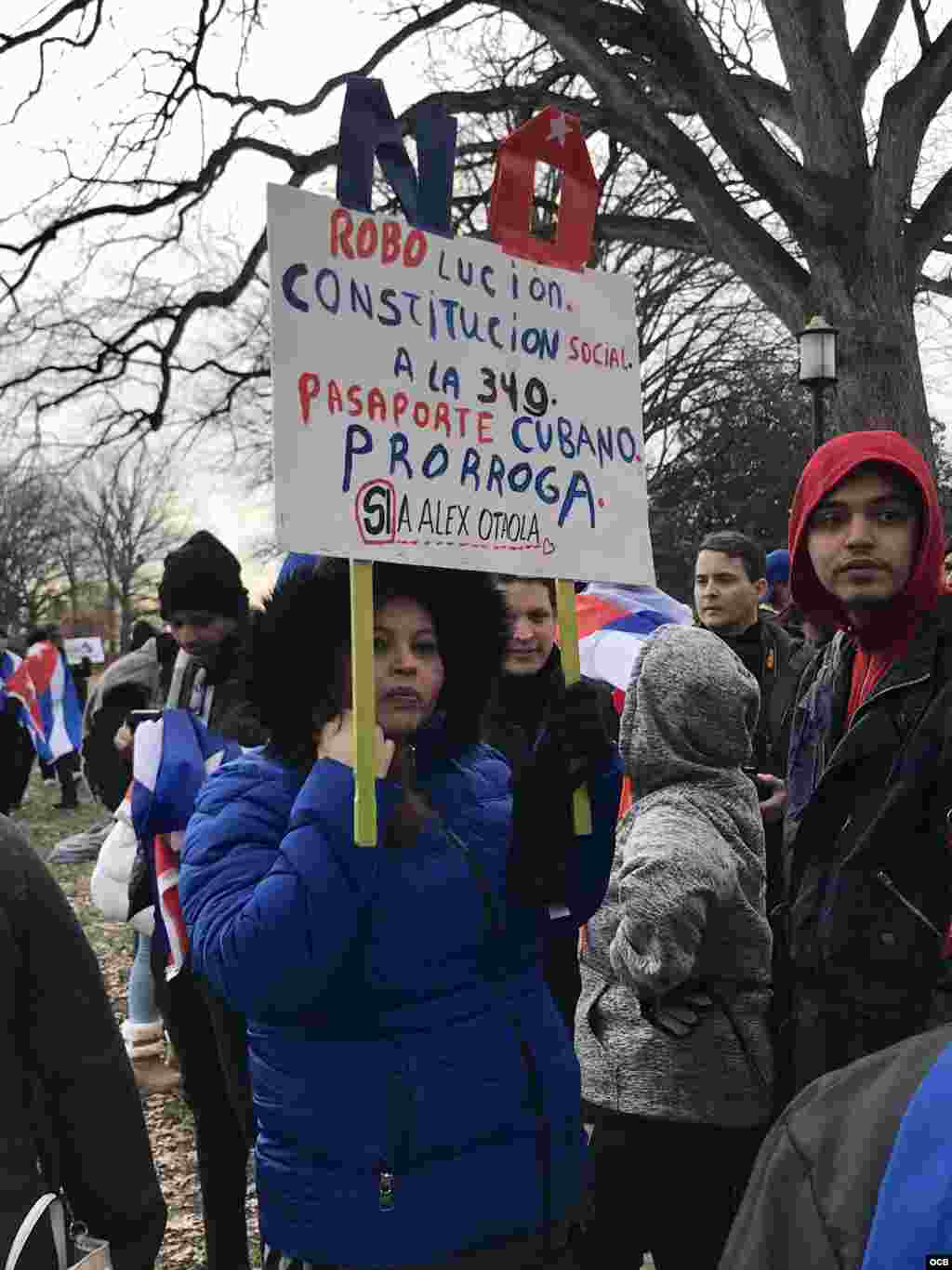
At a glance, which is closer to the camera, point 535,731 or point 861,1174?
point 861,1174

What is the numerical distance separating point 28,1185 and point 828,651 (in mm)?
1711

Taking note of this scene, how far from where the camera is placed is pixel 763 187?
9547mm

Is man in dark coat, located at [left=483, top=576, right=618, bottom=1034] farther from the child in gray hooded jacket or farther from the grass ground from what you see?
the grass ground

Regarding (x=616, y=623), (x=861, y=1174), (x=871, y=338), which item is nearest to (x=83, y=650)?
(x=871, y=338)

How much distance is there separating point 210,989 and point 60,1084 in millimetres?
1467

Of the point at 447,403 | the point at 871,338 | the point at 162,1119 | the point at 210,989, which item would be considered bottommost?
the point at 162,1119

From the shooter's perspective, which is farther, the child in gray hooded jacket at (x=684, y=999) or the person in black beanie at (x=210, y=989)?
the person in black beanie at (x=210, y=989)

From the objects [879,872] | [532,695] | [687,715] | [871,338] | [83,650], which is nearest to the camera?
[879,872]

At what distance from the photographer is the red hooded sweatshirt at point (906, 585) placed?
7.40 ft

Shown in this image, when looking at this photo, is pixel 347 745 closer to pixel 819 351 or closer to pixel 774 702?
pixel 774 702

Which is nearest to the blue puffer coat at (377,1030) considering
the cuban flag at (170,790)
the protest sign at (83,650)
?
the cuban flag at (170,790)

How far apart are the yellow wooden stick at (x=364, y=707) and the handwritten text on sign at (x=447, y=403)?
6 centimetres

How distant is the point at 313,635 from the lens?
81.9 inches

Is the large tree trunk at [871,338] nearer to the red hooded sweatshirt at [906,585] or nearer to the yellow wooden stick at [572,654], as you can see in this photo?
the red hooded sweatshirt at [906,585]
